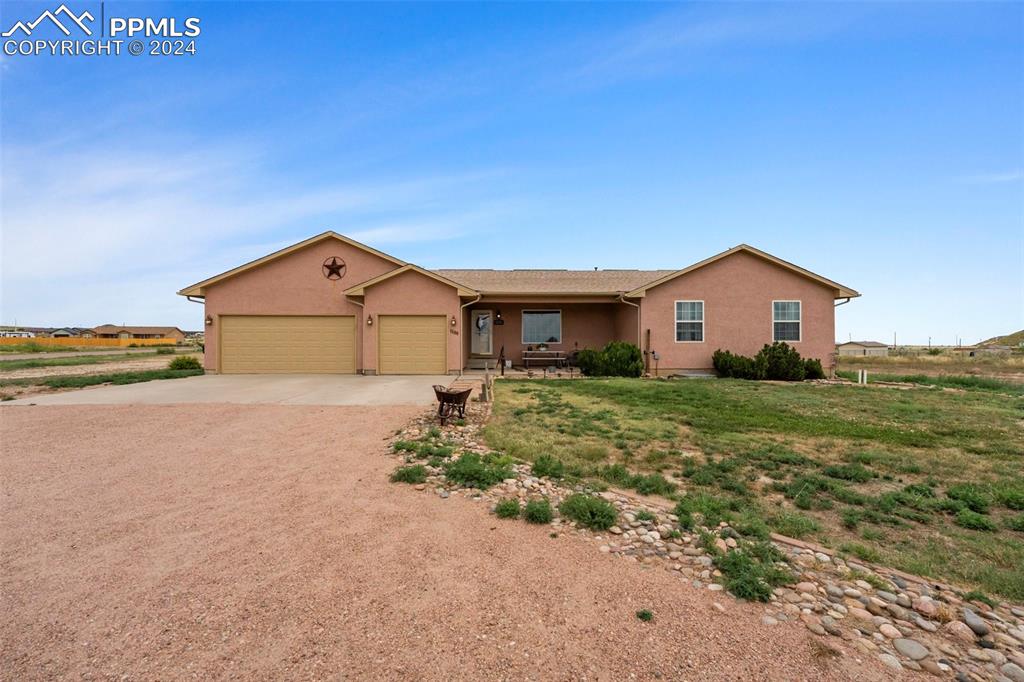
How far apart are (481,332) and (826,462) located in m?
13.2

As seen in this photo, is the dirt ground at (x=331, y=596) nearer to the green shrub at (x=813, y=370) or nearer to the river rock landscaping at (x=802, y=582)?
the river rock landscaping at (x=802, y=582)

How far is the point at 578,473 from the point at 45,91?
16.2m

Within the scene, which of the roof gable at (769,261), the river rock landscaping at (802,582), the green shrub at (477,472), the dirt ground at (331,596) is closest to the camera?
the dirt ground at (331,596)

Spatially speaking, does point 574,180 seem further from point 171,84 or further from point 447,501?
point 447,501

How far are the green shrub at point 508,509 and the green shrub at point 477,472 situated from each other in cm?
58

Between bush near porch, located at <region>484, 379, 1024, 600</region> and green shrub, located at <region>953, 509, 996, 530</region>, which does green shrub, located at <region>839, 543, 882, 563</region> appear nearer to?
bush near porch, located at <region>484, 379, 1024, 600</region>

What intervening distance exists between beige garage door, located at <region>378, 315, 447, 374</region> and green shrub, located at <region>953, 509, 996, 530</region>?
12575mm

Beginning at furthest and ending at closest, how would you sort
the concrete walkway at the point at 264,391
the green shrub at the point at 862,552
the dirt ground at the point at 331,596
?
the concrete walkway at the point at 264,391
the green shrub at the point at 862,552
the dirt ground at the point at 331,596

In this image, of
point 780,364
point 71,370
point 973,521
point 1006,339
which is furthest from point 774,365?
point 1006,339

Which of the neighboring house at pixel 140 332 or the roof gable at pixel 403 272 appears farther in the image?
the neighboring house at pixel 140 332

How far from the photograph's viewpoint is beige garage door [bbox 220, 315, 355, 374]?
15102mm

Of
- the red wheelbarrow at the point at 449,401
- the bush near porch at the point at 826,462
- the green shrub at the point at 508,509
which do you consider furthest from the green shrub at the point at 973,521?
the red wheelbarrow at the point at 449,401

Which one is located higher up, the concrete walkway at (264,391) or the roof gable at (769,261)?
the roof gable at (769,261)

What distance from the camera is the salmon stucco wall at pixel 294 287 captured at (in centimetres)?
1502
